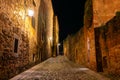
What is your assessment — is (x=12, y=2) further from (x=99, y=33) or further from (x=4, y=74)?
(x=99, y=33)

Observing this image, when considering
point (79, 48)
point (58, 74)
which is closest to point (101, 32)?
point (58, 74)

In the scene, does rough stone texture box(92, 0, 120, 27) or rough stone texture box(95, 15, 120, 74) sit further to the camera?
rough stone texture box(92, 0, 120, 27)

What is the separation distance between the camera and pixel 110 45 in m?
7.62

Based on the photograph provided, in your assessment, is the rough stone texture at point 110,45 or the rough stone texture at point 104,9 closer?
the rough stone texture at point 110,45

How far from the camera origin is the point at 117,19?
269 inches

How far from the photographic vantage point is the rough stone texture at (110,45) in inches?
271

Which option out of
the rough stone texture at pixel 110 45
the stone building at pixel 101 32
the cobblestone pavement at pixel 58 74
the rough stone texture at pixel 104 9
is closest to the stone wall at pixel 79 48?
the stone building at pixel 101 32

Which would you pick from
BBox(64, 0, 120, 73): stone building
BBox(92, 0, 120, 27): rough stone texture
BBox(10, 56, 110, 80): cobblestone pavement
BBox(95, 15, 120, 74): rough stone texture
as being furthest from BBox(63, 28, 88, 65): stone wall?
BBox(92, 0, 120, 27): rough stone texture

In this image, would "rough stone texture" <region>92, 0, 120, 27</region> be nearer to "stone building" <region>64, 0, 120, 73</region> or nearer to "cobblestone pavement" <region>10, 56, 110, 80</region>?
"stone building" <region>64, 0, 120, 73</region>

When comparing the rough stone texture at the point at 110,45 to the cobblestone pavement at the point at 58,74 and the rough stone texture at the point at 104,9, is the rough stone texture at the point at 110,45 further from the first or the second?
the rough stone texture at the point at 104,9

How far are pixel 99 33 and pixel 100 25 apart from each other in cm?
55

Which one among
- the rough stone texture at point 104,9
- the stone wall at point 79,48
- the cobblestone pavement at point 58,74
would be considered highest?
the rough stone texture at point 104,9

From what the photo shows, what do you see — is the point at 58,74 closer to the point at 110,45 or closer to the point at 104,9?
the point at 110,45

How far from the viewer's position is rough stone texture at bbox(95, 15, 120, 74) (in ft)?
22.6
